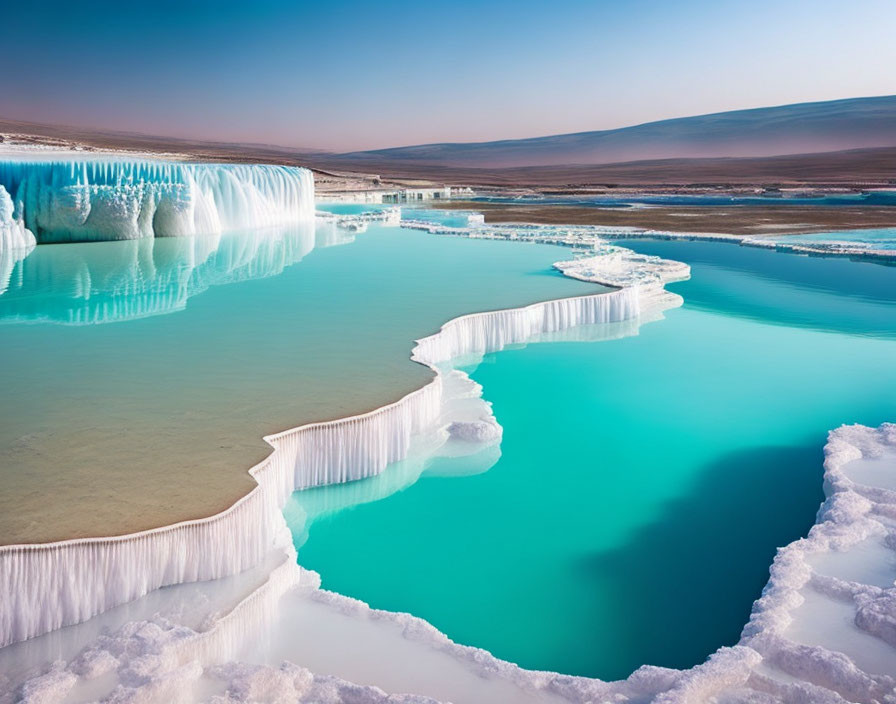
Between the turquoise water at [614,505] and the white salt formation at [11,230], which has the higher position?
the white salt formation at [11,230]

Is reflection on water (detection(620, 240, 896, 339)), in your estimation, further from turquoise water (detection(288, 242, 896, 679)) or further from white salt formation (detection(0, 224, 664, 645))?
white salt formation (detection(0, 224, 664, 645))

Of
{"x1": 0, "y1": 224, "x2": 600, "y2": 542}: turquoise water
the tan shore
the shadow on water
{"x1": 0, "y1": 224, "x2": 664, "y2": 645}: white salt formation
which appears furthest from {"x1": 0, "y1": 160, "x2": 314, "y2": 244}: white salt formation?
the shadow on water

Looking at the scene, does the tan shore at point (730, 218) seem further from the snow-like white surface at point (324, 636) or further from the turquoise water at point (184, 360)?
the snow-like white surface at point (324, 636)

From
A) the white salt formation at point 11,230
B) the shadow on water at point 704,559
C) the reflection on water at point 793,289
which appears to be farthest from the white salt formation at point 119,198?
the shadow on water at point 704,559

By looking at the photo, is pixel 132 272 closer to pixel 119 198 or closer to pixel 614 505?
pixel 119 198

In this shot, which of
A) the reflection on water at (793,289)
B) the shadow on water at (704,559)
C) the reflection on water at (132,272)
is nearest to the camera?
the shadow on water at (704,559)
